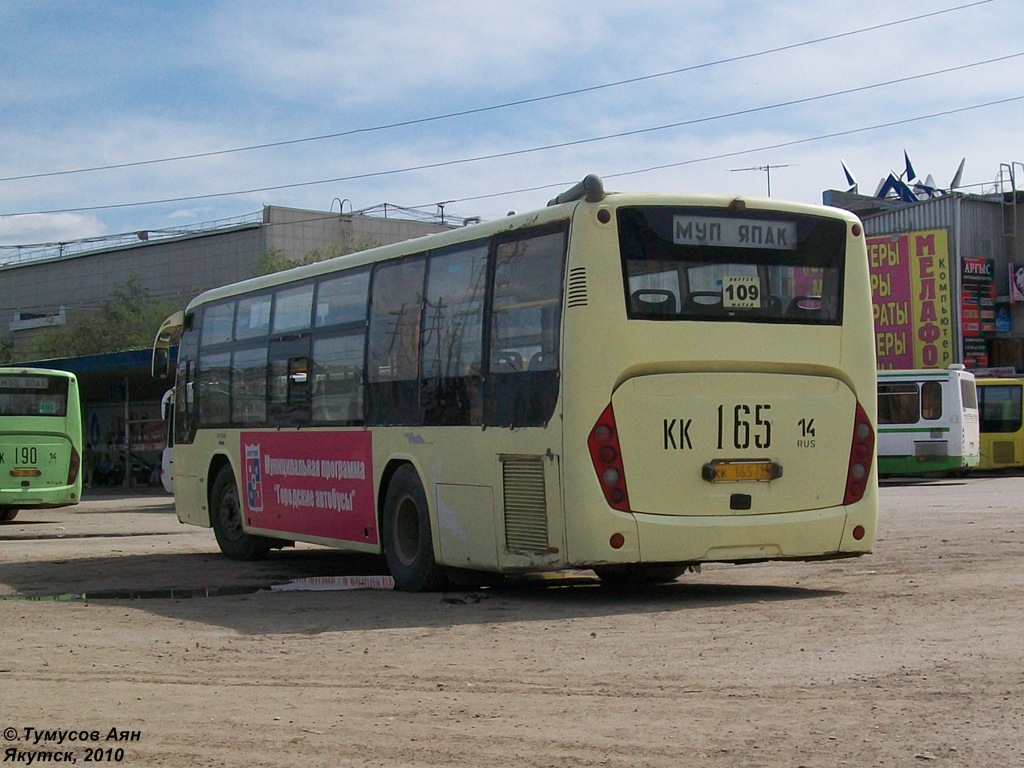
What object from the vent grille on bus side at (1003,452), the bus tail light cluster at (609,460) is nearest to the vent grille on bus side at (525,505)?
the bus tail light cluster at (609,460)

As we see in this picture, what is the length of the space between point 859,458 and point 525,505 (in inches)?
111

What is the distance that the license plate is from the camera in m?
11.4

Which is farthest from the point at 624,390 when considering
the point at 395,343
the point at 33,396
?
the point at 33,396

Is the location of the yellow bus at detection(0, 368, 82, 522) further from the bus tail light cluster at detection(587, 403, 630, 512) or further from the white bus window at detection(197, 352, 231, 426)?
the bus tail light cluster at detection(587, 403, 630, 512)

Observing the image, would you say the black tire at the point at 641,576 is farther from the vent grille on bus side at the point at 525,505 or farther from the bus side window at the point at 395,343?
the bus side window at the point at 395,343

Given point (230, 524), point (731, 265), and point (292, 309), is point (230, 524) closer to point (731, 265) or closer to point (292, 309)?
point (292, 309)

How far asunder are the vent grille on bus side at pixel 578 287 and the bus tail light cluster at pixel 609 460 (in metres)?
0.82

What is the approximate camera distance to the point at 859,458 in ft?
39.7

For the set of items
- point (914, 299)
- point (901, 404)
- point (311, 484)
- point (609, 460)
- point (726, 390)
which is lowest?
point (311, 484)

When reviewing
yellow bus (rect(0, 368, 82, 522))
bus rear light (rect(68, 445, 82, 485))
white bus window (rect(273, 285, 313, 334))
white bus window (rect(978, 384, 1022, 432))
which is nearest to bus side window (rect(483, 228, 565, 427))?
white bus window (rect(273, 285, 313, 334))

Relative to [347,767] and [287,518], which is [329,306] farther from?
[347,767]

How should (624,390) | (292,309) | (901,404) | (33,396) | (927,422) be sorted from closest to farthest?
(624,390)
(292,309)
(33,396)
(927,422)
(901,404)

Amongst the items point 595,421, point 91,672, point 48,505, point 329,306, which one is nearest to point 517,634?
point 595,421

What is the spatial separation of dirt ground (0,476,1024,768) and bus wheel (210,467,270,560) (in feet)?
8.84
